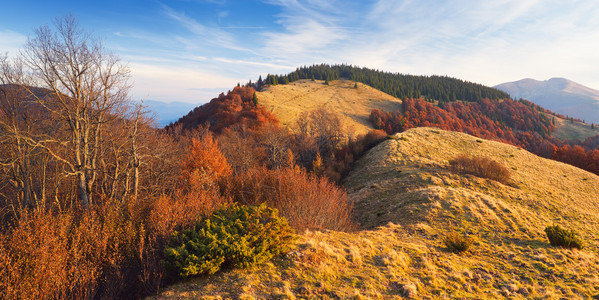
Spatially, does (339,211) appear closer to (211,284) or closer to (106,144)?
(211,284)

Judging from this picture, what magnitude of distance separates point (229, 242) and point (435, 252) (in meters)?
9.18

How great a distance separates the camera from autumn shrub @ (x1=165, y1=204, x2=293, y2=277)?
6.70 m

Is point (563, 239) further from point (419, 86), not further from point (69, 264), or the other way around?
point (419, 86)

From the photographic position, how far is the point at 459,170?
85.5 feet

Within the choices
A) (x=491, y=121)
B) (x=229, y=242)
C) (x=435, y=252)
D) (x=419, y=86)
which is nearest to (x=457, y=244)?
(x=435, y=252)

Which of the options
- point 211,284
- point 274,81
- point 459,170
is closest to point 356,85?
point 274,81

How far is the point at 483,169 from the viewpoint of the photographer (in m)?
25.4

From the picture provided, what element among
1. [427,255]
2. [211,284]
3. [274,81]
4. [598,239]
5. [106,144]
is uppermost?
[274,81]

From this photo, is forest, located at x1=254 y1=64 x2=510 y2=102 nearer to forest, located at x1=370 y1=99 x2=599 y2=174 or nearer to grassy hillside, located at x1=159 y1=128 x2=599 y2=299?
forest, located at x1=370 y1=99 x2=599 y2=174

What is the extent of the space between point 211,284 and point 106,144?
1757 centimetres

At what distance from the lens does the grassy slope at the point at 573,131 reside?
10735 centimetres

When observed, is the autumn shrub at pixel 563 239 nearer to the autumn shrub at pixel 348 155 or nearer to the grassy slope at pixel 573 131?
the autumn shrub at pixel 348 155

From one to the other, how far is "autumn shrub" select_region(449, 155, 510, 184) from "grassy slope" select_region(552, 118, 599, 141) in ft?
411

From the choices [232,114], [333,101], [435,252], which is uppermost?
[333,101]
